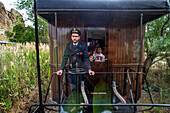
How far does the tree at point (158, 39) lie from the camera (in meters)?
4.02

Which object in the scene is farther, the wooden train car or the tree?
the tree

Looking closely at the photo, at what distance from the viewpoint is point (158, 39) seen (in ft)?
15.5

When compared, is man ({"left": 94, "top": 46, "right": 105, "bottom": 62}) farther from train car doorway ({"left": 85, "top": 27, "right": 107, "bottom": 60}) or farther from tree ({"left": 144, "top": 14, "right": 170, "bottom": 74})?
tree ({"left": 144, "top": 14, "right": 170, "bottom": 74})

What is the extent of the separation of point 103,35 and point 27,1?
4.45m

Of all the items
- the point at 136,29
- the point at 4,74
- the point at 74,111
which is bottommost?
the point at 74,111

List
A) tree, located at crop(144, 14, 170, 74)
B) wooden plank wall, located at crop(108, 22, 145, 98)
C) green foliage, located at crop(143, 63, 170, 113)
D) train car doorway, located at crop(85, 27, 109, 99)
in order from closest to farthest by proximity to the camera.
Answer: train car doorway, located at crop(85, 27, 109, 99) < wooden plank wall, located at crop(108, 22, 145, 98) < green foliage, located at crop(143, 63, 170, 113) < tree, located at crop(144, 14, 170, 74)

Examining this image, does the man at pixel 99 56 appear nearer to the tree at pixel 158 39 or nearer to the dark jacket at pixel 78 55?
the dark jacket at pixel 78 55

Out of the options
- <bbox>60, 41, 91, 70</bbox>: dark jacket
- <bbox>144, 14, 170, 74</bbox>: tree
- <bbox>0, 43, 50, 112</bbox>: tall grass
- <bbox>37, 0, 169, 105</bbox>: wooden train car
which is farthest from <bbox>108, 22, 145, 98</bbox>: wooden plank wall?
<bbox>0, 43, 50, 112</bbox>: tall grass

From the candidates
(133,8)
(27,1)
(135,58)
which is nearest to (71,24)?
(133,8)

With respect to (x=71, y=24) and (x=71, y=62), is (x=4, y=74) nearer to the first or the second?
(x=71, y=62)

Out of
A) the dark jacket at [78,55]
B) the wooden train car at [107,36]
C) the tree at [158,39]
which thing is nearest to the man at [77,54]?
the dark jacket at [78,55]

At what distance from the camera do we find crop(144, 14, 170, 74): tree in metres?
4.02

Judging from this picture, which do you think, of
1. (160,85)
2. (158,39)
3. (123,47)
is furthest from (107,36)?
(160,85)

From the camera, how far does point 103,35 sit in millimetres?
3592
